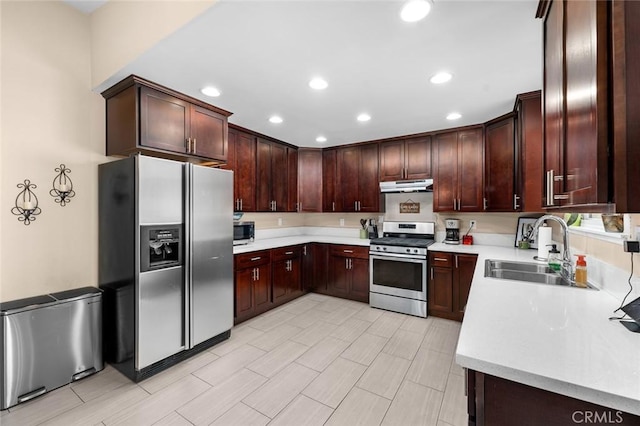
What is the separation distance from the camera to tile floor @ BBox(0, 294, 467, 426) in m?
1.79

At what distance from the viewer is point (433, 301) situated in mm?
3455

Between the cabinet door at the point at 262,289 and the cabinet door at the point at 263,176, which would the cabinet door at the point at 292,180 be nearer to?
the cabinet door at the point at 263,176

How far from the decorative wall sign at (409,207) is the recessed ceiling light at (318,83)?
8.03 feet

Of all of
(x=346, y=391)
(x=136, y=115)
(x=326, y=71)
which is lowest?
(x=346, y=391)

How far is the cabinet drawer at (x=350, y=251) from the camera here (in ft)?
13.0

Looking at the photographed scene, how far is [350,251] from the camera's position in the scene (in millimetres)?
4086

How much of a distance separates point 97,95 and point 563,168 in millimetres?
3490

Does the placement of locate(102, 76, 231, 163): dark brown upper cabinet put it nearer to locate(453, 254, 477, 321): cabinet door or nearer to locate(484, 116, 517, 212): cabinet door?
locate(453, 254, 477, 321): cabinet door

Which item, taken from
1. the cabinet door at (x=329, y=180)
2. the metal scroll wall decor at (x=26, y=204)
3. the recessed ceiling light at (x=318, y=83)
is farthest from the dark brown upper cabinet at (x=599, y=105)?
the cabinet door at (x=329, y=180)

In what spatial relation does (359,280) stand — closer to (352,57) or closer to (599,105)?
(352,57)

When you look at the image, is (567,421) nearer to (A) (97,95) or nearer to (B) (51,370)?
(B) (51,370)

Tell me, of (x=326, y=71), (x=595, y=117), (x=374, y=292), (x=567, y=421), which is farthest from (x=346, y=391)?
(x=326, y=71)

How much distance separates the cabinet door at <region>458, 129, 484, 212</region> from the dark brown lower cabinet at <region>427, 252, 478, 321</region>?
69 centimetres

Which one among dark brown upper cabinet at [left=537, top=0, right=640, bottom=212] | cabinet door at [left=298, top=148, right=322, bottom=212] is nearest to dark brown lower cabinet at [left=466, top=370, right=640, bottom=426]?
dark brown upper cabinet at [left=537, top=0, right=640, bottom=212]
